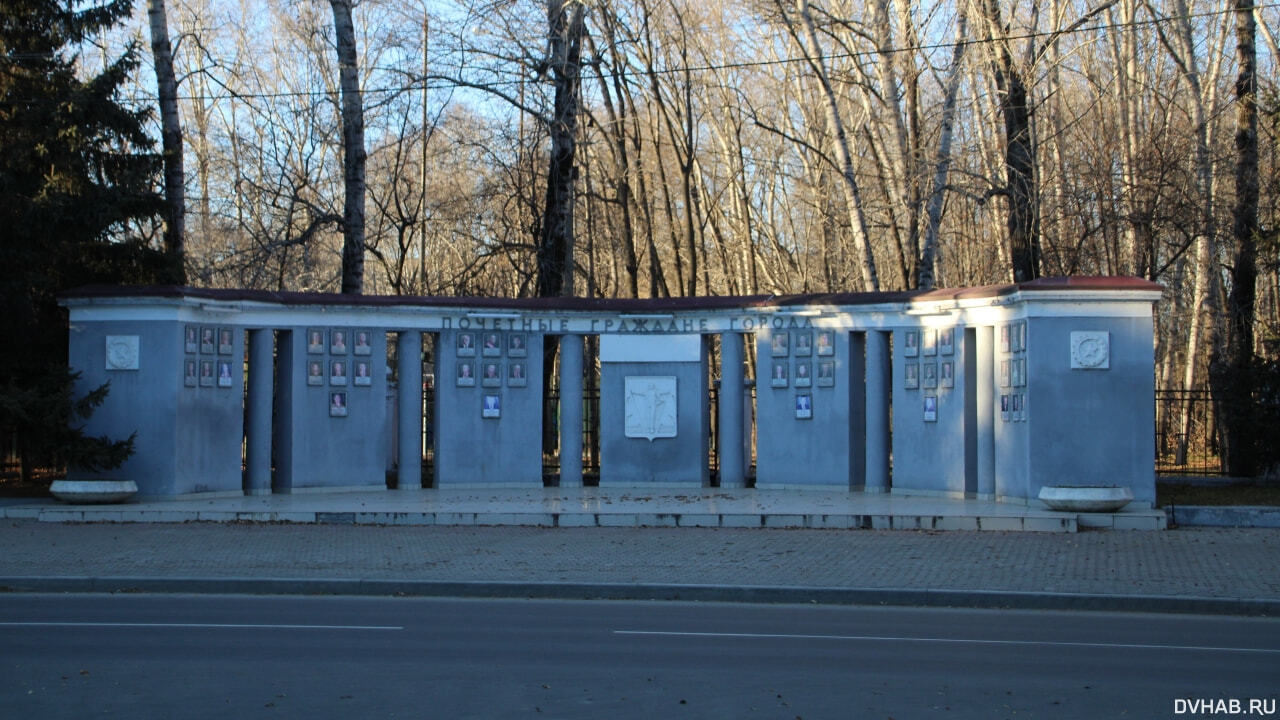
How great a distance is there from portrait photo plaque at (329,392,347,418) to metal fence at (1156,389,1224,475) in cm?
1402

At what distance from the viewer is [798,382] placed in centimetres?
2111

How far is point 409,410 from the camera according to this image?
70.3ft

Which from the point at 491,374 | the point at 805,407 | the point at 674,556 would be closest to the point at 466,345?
the point at 491,374

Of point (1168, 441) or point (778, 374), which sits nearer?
point (778, 374)

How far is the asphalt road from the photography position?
739 centimetres

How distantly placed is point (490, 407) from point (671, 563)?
27.8 ft

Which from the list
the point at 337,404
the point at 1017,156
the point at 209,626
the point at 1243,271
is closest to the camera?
the point at 209,626

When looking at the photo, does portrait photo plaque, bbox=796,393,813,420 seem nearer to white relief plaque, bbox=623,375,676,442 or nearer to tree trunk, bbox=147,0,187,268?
white relief plaque, bbox=623,375,676,442

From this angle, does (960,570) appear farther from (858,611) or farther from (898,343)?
(898,343)

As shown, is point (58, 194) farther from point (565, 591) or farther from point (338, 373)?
point (565, 591)

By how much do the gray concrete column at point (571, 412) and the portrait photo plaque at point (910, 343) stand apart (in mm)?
5370

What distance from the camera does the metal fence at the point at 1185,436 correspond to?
2327 cm

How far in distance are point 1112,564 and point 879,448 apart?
22.6 ft

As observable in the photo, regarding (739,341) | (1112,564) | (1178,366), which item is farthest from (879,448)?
(1178,366)
